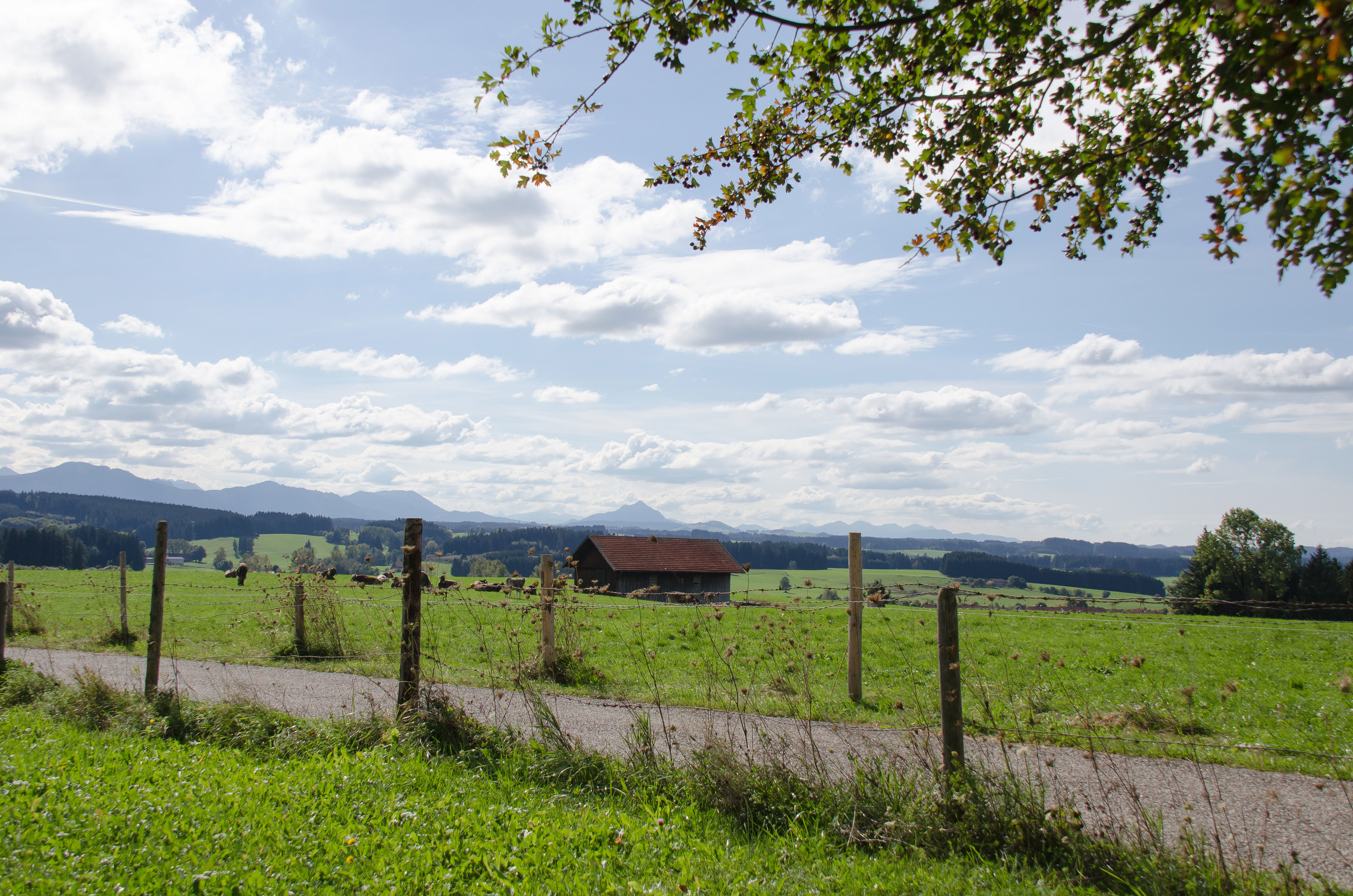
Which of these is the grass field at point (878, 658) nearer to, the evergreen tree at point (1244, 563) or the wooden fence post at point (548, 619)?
the wooden fence post at point (548, 619)

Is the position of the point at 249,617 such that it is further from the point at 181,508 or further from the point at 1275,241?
the point at 181,508

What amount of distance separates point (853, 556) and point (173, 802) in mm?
8365

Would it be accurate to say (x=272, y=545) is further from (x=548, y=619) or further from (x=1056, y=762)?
(x=1056, y=762)

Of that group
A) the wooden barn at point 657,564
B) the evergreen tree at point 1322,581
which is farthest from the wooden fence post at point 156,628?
the evergreen tree at point 1322,581

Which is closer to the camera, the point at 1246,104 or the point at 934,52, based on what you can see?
the point at 1246,104

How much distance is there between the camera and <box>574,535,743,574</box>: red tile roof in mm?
45781

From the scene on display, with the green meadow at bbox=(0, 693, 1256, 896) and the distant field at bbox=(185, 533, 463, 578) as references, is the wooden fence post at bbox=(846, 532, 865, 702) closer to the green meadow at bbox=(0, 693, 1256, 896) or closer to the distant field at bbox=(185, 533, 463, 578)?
the green meadow at bbox=(0, 693, 1256, 896)

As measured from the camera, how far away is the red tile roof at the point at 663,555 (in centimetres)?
4578

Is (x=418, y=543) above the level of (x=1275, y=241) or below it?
below

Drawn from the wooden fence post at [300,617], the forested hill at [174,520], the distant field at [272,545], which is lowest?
the distant field at [272,545]

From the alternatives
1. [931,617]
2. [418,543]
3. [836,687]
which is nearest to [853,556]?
[836,687]

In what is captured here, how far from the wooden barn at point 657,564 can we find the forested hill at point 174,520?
144617 mm

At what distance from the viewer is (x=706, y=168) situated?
682 cm

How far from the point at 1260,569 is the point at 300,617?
67.8 m
